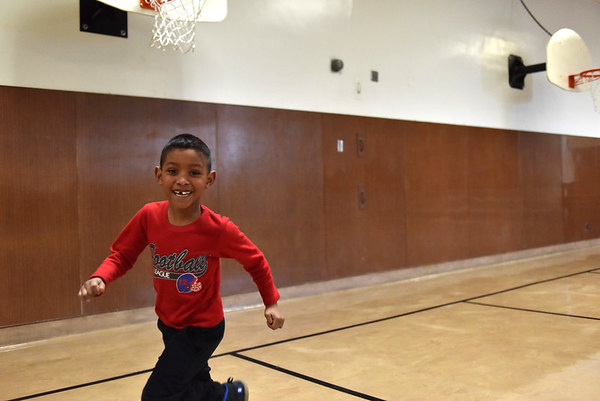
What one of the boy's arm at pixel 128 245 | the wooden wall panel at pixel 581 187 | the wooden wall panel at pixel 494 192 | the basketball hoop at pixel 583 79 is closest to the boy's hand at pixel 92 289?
the boy's arm at pixel 128 245

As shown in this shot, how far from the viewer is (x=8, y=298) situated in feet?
12.2

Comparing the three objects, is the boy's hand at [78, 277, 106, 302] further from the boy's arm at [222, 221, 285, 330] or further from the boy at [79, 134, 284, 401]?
the boy's arm at [222, 221, 285, 330]

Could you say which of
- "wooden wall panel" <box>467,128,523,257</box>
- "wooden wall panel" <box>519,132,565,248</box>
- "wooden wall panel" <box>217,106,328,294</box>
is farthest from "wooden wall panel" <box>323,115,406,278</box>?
"wooden wall panel" <box>519,132,565,248</box>

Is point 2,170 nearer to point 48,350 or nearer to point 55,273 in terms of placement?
point 55,273

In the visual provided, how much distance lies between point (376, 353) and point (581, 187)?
693cm

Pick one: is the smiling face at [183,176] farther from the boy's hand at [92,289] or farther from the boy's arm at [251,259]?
the boy's hand at [92,289]

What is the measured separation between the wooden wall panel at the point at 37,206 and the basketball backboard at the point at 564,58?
225 inches

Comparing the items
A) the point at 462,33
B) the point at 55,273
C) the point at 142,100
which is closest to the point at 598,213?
the point at 462,33

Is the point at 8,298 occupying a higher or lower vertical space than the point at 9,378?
higher

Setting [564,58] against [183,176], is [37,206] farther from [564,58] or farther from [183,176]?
[564,58]

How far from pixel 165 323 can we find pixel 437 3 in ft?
18.8

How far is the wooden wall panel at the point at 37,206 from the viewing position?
3.73m

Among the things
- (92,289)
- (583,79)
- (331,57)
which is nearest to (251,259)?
(92,289)

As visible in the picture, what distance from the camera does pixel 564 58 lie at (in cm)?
707
